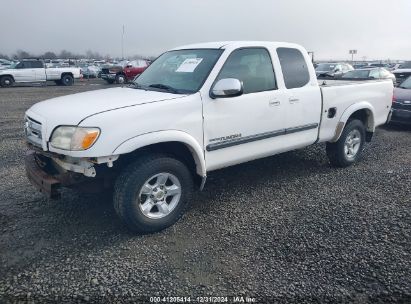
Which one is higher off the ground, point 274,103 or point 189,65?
point 189,65

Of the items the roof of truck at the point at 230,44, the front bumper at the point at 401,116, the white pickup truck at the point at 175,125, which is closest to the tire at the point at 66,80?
the front bumper at the point at 401,116

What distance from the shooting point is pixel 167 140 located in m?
3.45

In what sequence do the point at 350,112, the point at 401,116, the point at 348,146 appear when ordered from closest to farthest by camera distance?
the point at 350,112, the point at 348,146, the point at 401,116

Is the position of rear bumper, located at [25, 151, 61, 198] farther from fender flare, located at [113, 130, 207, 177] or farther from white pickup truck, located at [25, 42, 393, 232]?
fender flare, located at [113, 130, 207, 177]

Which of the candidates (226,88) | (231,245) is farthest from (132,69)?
(231,245)

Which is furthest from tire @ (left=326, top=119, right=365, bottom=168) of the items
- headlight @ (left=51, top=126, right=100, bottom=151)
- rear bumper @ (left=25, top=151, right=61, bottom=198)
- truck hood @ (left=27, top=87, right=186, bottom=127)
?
rear bumper @ (left=25, top=151, right=61, bottom=198)

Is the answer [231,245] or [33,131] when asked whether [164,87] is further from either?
[231,245]

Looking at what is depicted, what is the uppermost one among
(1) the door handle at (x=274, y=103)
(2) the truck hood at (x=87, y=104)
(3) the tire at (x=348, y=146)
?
(2) the truck hood at (x=87, y=104)

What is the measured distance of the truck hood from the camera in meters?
3.27

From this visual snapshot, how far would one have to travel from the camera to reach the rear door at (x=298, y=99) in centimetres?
458

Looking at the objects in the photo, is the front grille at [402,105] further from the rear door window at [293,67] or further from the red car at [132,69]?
the red car at [132,69]

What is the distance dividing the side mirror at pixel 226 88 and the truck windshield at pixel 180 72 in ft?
0.63

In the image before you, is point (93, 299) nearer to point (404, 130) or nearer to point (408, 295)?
point (408, 295)

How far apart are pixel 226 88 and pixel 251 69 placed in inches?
32.2
